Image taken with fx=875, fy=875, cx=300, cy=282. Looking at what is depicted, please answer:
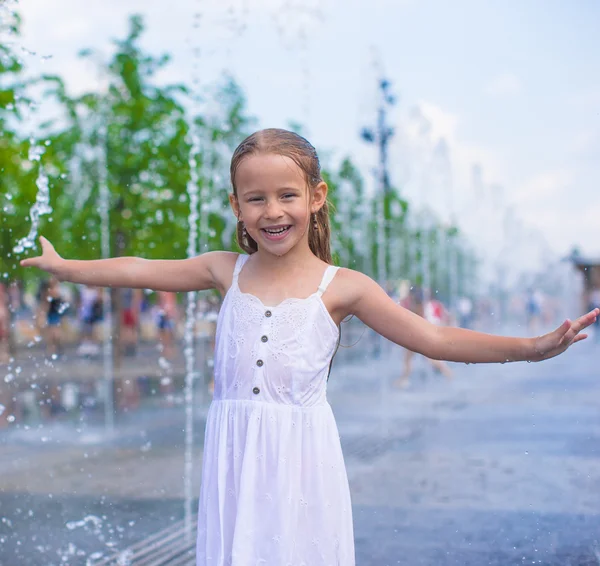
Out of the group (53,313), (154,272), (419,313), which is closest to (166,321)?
(53,313)

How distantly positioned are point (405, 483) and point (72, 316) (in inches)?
816

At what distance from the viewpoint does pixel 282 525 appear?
6.82 feet

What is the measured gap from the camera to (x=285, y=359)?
215 centimetres

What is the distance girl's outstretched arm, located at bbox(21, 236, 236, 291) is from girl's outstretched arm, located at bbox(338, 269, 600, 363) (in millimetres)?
389

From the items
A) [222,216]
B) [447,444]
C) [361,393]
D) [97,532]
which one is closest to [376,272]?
[222,216]

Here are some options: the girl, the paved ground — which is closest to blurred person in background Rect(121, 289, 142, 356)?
the paved ground

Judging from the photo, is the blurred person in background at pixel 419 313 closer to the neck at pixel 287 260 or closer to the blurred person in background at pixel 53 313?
the blurred person in background at pixel 53 313

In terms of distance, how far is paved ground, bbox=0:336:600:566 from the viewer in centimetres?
395

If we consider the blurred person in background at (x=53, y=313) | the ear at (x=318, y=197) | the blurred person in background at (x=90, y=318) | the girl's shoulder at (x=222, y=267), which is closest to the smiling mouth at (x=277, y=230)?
the ear at (x=318, y=197)

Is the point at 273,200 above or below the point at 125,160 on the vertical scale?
below

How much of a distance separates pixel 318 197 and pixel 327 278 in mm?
214

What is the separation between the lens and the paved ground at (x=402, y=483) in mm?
3945

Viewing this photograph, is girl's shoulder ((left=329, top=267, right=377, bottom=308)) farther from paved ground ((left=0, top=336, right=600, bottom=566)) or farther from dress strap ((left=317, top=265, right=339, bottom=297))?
paved ground ((left=0, top=336, right=600, bottom=566))

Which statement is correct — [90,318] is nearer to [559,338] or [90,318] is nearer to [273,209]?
[273,209]
